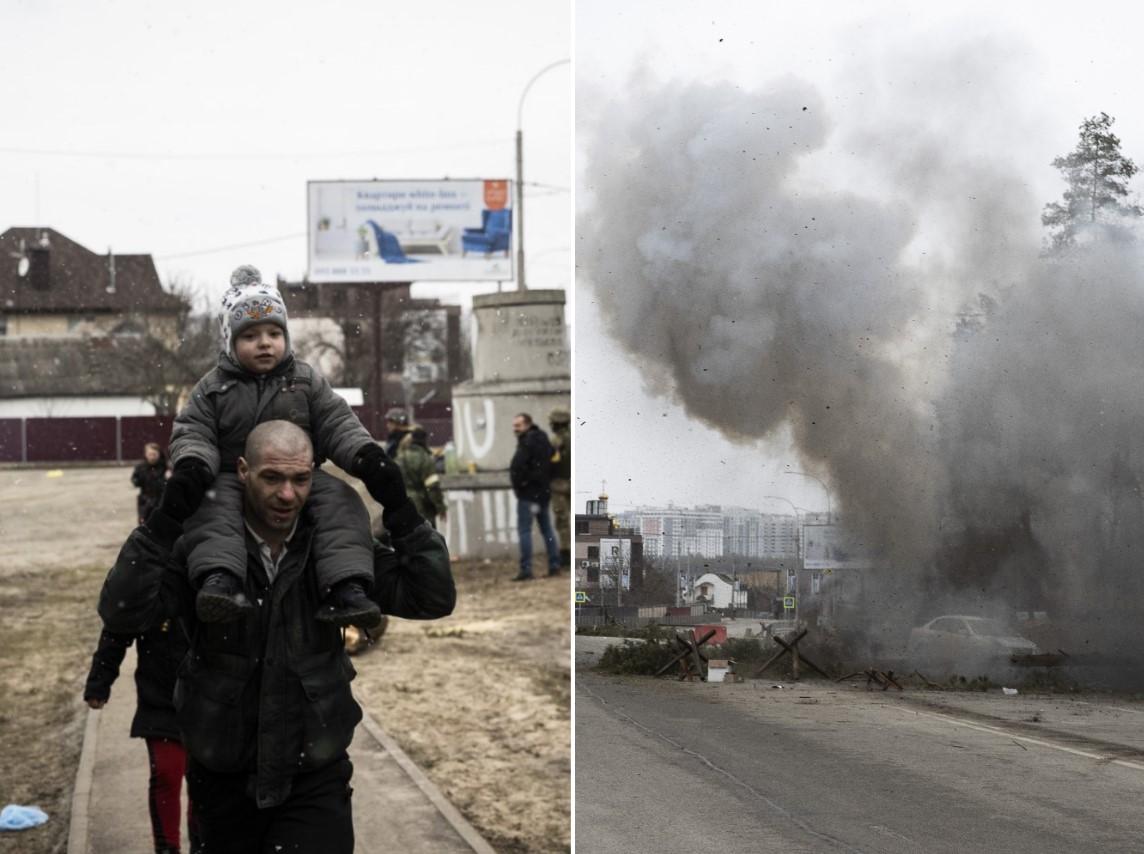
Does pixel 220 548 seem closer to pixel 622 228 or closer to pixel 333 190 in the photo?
pixel 622 228

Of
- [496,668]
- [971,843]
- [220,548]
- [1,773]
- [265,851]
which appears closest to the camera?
[220,548]

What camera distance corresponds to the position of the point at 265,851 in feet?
10.3

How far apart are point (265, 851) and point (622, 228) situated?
2.07 meters

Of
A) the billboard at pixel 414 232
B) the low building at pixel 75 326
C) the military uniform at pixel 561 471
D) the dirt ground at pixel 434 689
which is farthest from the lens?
the billboard at pixel 414 232

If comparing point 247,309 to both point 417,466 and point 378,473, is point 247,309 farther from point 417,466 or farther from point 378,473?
point 417,466

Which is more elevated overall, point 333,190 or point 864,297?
point 333,190

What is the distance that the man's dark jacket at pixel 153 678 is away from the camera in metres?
4.22

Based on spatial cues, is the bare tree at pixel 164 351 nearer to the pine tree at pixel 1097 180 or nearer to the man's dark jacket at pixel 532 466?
the man's dark jacket at pixel 532 466

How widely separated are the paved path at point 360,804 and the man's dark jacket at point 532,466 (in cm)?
492

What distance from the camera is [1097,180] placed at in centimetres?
409

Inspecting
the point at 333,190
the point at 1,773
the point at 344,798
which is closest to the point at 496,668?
the point at 1,773

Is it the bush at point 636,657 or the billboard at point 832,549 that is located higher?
the billboard at point 832,549

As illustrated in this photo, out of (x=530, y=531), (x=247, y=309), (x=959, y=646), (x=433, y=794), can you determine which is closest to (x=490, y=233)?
(x=530, y=531)

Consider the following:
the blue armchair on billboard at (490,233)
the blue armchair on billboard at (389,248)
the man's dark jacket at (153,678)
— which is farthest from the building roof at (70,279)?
the man's dark jacket at (153,678)
